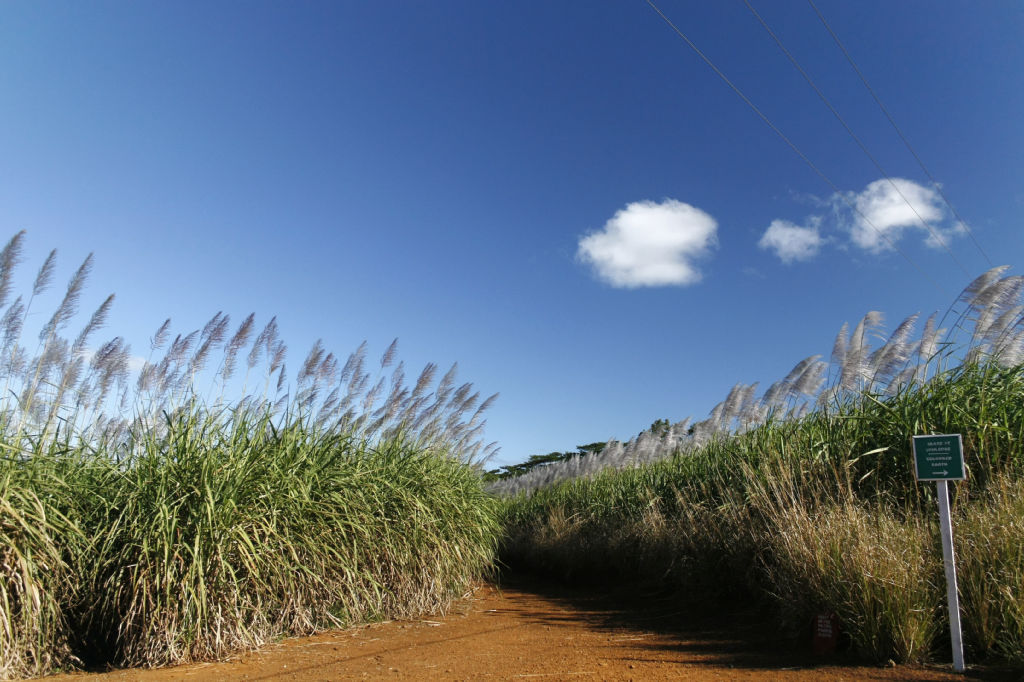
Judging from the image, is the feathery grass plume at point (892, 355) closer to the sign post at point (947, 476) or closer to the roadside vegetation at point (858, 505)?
the roadside vegetation at point (858, 505)

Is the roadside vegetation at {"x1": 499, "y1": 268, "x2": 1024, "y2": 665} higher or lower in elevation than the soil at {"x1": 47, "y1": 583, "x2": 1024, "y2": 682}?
higher

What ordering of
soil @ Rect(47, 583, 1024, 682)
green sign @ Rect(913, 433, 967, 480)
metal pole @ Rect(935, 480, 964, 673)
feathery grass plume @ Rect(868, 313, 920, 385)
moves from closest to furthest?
metal pole @ Rect(935, 480, 964, 673), green sign @ Rect(913, 433, 967, 480), soil @ Rect(47, 583, 1024, 682), feathery grass plume @ Rect(868, 313, 920, 385)

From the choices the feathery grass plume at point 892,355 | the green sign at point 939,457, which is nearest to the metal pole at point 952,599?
the green sign at point 939,457

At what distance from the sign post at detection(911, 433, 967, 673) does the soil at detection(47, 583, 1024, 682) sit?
236 mm

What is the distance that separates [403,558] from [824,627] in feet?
12.3

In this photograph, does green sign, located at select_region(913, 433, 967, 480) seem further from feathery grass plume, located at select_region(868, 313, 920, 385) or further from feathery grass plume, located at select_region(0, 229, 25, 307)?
feathery grass plume, located at select_region(0, 229, 25, 307)

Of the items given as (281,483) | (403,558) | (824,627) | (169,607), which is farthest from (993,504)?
(169,607)

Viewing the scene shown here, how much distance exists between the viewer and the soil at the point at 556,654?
4.03m

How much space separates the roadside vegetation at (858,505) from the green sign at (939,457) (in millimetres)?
509

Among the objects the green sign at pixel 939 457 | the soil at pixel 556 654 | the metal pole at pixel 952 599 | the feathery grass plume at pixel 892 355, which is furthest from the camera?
the feathery grass plume at pixel 892 355

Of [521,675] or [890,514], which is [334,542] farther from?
[890,514]

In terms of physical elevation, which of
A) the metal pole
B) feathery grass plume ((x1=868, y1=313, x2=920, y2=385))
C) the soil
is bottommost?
the soil

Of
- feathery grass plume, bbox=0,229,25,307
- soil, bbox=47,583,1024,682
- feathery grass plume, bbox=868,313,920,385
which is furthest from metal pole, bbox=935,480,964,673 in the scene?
feathery grass plume, bbox=0,229,25,307

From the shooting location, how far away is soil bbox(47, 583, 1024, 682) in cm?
403
